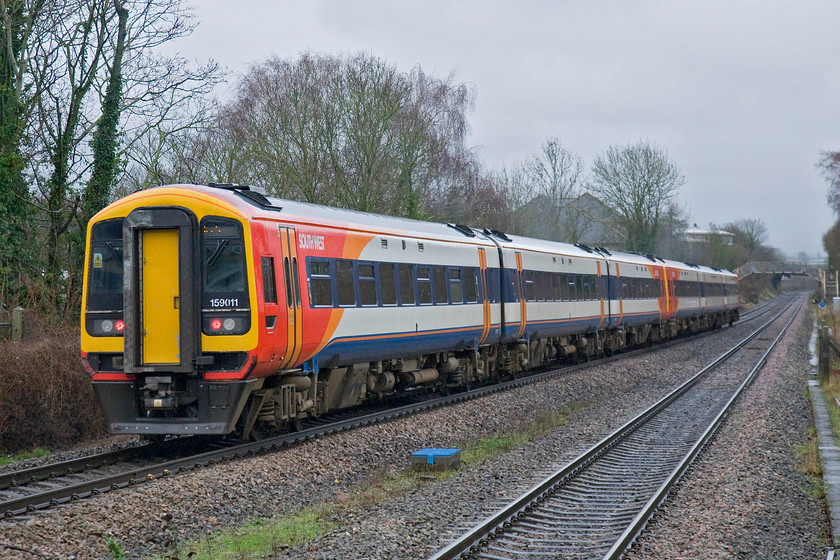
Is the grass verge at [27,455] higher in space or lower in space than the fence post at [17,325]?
lower

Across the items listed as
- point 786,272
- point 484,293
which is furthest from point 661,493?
point 786,272

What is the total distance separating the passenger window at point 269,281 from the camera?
10.8 m

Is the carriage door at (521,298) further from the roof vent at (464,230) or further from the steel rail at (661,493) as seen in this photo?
the steel rail at (661,493)

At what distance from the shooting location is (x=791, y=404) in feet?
57.0

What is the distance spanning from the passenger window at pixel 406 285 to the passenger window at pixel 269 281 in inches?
155

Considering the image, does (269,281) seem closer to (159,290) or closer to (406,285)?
(159,290)

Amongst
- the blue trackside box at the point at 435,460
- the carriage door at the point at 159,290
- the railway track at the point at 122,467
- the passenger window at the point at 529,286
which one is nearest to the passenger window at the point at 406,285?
the railway track at the point at 122,467

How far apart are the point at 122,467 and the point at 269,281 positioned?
2651mm

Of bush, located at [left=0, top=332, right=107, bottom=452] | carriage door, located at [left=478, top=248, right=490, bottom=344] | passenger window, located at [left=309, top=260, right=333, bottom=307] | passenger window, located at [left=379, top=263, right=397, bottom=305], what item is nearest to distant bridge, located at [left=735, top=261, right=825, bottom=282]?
carriage door, located at [left=478, top=248, right=490, bottom=344]

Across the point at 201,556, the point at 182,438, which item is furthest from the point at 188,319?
the point at 201,556

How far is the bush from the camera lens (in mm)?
12883

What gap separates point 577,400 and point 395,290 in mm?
6079

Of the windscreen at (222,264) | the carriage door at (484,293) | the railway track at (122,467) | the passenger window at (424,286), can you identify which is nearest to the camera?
the railway track at (122,467)

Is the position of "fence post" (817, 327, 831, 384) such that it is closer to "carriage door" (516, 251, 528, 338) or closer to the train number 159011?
"carriage door" (516, 251, 528, 338)
